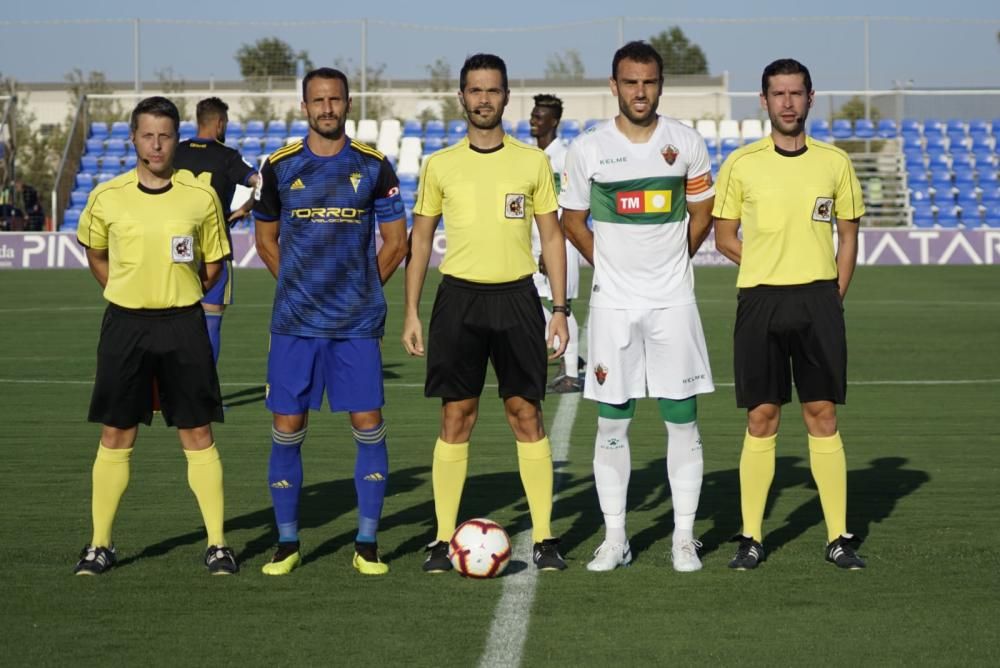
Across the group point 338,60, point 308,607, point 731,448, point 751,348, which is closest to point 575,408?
point 731,448

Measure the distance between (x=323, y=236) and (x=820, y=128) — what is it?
30050mm

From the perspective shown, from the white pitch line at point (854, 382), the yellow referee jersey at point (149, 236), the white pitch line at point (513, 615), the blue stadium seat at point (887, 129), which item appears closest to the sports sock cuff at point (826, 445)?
the white pitch line at point (513, 615)

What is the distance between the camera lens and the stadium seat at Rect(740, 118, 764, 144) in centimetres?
3412

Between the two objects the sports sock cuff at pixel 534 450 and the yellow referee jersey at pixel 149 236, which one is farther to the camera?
the sports sock cuff at pixel 534 450

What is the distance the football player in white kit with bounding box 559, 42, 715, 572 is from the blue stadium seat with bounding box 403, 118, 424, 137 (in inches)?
1149

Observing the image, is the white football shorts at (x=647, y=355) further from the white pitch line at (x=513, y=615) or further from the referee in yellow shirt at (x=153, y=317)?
the referee in yellow shirt at (x=153, y=317)

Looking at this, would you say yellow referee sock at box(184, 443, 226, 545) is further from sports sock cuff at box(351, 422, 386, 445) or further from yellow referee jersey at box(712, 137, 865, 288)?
yellow referee jersey at box(712, 137, 865, 288)

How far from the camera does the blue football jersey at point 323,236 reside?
644 centimetres

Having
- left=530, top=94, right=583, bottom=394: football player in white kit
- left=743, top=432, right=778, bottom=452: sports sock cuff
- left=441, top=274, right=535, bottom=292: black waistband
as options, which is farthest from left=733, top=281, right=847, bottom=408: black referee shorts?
left=530, top=94, right=583, bottom=394: football player in white kit

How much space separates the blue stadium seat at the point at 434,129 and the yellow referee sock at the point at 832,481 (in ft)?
95.5

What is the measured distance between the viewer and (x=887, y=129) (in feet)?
116

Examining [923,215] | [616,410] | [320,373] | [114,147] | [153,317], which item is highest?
[114,147]

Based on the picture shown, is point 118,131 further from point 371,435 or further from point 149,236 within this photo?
point 371,435

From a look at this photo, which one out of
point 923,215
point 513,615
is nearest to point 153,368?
point 513,615
